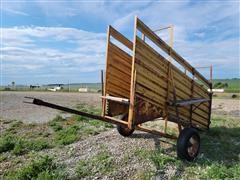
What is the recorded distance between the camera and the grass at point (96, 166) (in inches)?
239

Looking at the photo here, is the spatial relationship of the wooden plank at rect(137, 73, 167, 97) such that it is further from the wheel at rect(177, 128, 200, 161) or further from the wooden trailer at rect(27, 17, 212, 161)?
the wheel at rect(177, 128, 200, 161)

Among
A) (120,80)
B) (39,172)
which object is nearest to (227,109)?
(120,80)

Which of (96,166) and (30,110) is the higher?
(30,110)

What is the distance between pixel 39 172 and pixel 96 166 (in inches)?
48.7

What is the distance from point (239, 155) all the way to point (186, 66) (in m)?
2.69

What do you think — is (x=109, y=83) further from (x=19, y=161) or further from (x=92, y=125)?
(x=92, y=125)

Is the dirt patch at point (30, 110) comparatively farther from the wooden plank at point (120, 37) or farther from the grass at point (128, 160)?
the wooden plank at point (120, 37)

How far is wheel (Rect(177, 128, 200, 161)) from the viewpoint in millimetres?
6602

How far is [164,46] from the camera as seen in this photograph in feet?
22.6

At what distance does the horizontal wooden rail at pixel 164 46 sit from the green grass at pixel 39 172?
3560 mm

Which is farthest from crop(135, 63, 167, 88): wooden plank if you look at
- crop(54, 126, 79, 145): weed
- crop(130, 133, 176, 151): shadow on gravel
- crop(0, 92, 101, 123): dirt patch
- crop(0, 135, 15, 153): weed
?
crop(0, 92, 101, 123): dirt patch

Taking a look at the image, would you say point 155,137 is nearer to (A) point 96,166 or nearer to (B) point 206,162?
(B) point 206,162

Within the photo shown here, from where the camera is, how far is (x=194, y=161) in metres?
6.75

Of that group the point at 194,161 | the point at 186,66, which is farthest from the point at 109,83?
the point at 194,161
